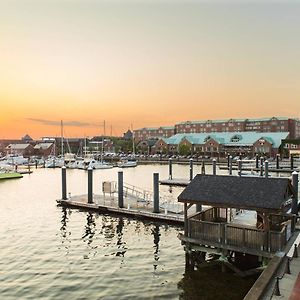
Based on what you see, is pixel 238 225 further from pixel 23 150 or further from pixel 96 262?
pixel 23 150

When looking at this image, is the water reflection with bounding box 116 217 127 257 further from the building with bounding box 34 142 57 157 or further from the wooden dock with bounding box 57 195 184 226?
the building with bounding box 34 142 57 157

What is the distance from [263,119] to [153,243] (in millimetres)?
185742

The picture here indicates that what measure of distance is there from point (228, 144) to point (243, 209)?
135m

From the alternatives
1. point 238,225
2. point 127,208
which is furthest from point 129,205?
point 238,225

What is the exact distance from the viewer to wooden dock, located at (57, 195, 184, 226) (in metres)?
30.7

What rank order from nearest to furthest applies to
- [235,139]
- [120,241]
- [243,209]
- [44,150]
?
[243,209]
[120,241]
[235,139]
[44,150]

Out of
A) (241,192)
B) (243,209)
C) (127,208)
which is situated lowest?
(127,208)

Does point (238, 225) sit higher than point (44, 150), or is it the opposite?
point (44, 150)

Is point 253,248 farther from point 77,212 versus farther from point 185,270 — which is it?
point 77,212

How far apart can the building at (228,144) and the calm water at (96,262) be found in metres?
116

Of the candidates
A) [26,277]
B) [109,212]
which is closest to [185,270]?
[26,277]

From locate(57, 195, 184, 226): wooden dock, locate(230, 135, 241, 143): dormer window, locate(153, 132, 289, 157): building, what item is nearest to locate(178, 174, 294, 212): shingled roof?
Answer: locate(57, 195, 184, 226): wooden dock

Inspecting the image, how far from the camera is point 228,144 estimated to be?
15012 centimetres

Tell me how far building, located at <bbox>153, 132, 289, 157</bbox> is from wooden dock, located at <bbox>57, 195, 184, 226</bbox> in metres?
109
